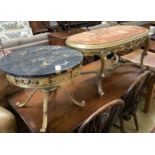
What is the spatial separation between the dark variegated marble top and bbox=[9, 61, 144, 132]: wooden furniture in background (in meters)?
0.40

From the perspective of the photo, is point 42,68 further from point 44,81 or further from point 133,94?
point 133,94

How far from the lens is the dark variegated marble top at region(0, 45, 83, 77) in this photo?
3.80 ft

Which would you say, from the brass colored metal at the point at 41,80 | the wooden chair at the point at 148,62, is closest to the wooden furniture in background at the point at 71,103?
the wooden chair at the point at 148,62

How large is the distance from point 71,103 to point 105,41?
579 mm

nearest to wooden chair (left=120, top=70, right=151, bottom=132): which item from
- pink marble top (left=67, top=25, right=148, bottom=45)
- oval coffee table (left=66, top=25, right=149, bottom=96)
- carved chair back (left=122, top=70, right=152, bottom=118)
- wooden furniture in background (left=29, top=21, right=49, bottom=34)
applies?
carved chair back (left=122, top=70, right=152, bottom=118)

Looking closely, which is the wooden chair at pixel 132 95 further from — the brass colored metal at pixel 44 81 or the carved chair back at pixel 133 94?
the brass colored metal at pixel 44 81

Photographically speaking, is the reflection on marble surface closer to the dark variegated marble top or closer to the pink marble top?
the pink marble top

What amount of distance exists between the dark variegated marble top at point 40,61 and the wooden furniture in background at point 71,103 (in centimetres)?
40

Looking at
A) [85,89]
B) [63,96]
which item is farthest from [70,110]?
[85,89]

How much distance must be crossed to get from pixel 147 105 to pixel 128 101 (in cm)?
70

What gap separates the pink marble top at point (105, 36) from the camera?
1.61 m

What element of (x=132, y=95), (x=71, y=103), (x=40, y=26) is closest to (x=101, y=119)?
(x=71, y=103)

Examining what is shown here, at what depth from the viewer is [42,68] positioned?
47.2 inches

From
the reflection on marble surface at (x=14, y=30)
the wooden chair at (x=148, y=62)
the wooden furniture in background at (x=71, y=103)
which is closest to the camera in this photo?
the wooden furniture in background at (x=71, y=103)
